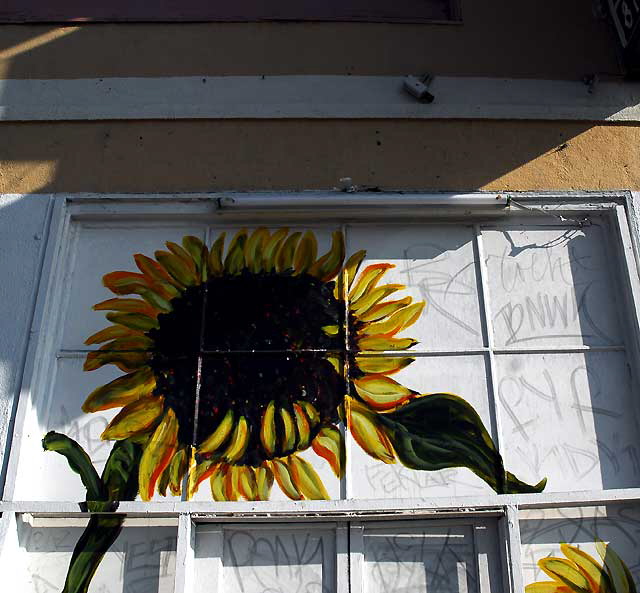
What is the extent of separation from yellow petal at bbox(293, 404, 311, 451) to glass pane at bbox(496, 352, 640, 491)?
1048 mm

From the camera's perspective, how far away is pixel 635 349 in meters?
4.28

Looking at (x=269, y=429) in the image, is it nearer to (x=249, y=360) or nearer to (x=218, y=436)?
(x=218, y=436)

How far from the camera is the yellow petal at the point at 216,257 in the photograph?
4.56 m

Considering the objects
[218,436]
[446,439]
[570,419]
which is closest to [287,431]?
[218,436]

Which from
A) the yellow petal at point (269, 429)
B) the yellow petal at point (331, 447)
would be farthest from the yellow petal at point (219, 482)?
the yellow petal at point (331, 447)

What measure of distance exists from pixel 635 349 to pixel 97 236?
316cm

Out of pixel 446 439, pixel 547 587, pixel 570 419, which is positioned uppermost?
pixel 570 419

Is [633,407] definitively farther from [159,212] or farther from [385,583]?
[159,212]

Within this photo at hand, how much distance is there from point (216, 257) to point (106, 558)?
68.9 inches

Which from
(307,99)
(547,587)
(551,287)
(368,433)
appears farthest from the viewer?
(307,99)

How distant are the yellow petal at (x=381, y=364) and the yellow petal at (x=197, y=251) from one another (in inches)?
41.2

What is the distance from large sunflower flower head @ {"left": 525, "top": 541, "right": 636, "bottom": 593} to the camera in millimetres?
3879

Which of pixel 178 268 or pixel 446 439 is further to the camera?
pixel 178 268

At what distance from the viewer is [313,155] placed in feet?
15.7
